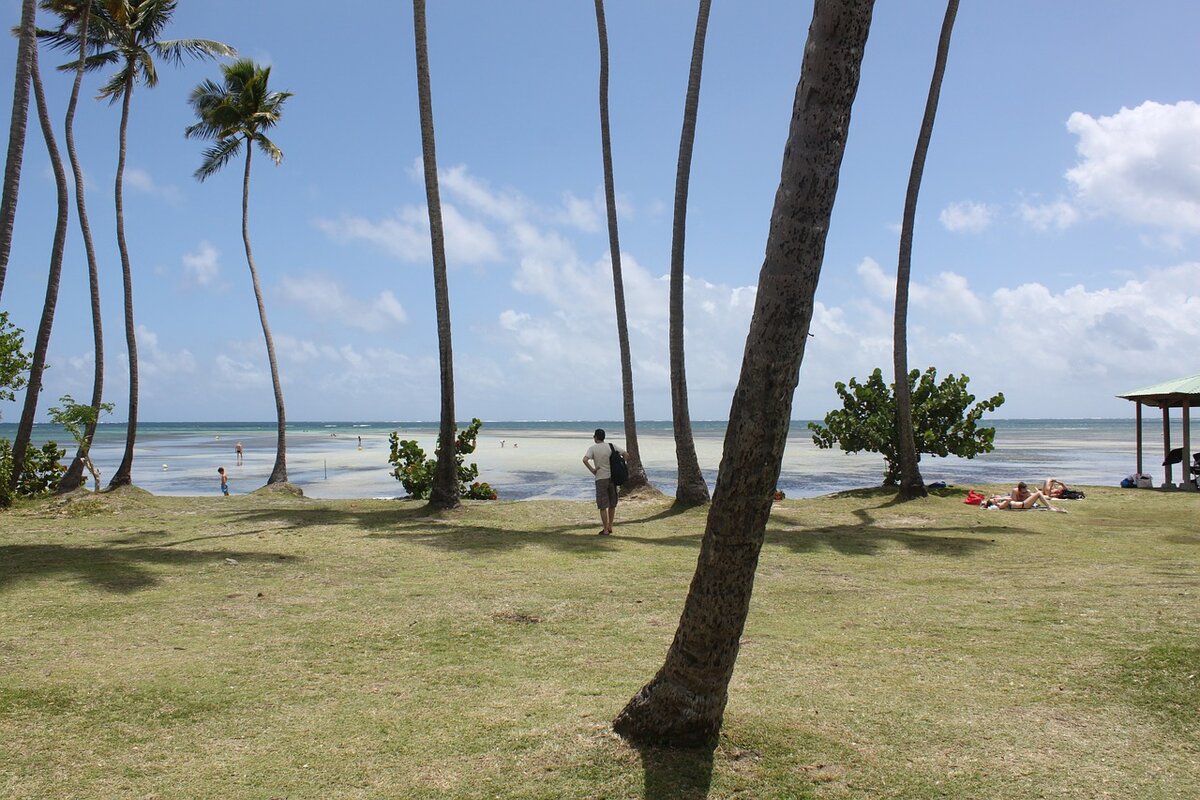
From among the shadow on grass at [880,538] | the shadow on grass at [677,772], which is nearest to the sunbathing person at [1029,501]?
the shadow on grass at [880,538]

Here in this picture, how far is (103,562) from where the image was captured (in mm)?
9781

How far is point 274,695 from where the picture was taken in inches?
215

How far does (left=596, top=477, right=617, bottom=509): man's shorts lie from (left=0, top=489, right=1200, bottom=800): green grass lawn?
1.50 meters

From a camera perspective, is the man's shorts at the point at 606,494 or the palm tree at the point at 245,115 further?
the palm tree at the point at 245,115

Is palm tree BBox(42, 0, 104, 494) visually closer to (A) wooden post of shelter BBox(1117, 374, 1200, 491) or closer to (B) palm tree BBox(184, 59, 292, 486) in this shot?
(B) palm tree BBox(184, 59, 292, 486)

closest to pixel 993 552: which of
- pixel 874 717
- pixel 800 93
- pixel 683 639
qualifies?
pixel 874 717

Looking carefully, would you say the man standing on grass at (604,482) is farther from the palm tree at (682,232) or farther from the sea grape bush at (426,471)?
the sea grape bush at (426,471)

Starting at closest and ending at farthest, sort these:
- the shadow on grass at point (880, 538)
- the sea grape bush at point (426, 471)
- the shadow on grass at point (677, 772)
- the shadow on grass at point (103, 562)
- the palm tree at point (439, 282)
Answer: the shadow on grass at point (677, 772) < the shadow on grass at point (103, 562) < the shadow on grass at point (880, 538) < the palm tree at point (439, 282) < the sea grape bush at point (426, 471)

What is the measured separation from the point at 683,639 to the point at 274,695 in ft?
9.12

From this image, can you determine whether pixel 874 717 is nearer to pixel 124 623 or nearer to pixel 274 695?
pixel 274 695

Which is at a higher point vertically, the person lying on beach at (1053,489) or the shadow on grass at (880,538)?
the person lying on beach at (1053,489)

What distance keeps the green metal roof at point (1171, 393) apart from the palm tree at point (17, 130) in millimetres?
24101

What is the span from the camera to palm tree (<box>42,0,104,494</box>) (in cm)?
1891

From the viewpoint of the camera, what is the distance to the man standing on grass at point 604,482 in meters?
13.2
